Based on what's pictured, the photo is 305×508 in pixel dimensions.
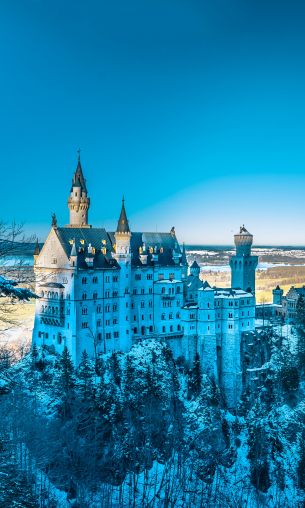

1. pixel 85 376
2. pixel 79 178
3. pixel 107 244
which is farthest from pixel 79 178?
pixel 85 376

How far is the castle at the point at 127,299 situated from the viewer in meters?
74.2

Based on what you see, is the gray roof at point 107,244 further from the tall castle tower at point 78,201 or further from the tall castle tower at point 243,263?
the tall castle tower at point 243,263

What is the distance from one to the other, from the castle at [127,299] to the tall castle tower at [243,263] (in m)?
11.6

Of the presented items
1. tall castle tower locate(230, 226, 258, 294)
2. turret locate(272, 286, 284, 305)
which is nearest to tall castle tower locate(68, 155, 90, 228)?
tall castle tower locate(230, 226, 258, 294)

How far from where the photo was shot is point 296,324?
9719 cm

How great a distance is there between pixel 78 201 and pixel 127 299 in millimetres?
16930

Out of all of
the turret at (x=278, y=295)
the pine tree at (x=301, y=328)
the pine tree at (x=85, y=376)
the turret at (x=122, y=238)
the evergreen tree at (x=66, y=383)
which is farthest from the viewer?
the turret at (x=278, y=295)

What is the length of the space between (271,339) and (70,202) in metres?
36.0

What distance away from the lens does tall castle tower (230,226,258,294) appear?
99.8 metres

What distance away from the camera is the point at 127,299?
257 ft

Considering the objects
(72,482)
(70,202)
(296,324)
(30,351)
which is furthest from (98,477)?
(296,324)

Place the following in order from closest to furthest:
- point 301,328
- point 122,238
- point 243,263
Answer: point 122,238 < point 301,328 < point 243,263

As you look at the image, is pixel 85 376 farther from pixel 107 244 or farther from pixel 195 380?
pixel 107 244

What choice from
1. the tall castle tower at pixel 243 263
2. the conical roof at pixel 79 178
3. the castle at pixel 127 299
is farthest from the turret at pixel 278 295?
the conical roof at pixel 79 178
